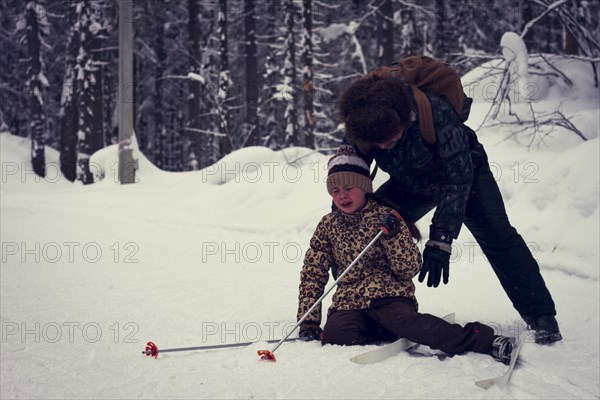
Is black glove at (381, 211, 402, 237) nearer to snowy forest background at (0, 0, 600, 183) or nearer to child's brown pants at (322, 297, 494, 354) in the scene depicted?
child's brown pants at (322, 297, 494, 354)

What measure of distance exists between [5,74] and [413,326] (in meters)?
27.0

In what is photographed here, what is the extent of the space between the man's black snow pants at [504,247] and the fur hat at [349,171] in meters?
0.33

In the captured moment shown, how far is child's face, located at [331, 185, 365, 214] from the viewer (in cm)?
299

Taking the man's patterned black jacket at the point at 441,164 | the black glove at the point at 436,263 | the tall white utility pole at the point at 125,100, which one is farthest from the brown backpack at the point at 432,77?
the tall white utility pole at the point at 125,100

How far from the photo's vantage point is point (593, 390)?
233 centimetres

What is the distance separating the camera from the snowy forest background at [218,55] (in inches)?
675

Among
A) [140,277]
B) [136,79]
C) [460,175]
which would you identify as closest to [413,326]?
[460,175]

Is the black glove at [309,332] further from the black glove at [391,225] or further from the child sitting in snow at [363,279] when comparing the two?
the black glove at [391,225]

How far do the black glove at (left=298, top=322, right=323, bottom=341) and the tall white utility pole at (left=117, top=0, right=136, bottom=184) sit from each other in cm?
916

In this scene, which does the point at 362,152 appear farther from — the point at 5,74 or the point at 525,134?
the point at 5,74

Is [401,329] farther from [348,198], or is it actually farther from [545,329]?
[545,329]

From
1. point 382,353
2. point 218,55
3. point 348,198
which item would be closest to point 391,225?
point 348,198

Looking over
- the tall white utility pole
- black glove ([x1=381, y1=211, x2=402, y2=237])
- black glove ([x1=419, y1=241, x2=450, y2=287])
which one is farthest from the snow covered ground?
the tall white utility pole

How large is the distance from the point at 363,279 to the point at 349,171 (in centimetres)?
65
